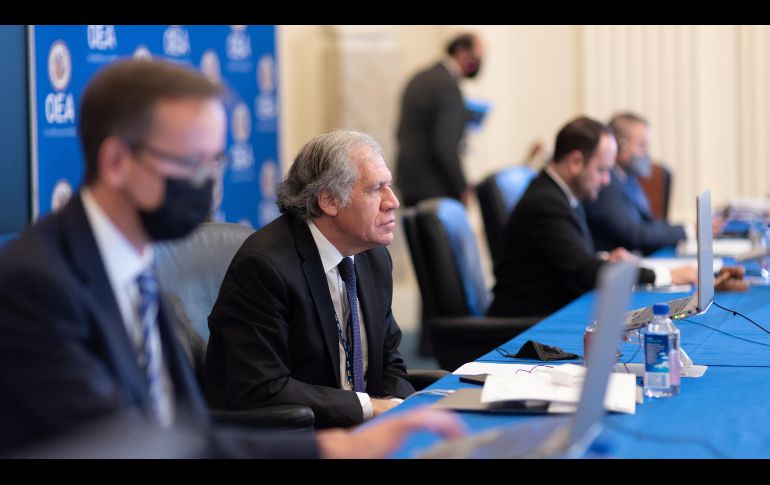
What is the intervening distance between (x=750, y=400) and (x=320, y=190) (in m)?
1.11

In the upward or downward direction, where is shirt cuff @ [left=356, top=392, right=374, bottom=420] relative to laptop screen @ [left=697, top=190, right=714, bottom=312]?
downward

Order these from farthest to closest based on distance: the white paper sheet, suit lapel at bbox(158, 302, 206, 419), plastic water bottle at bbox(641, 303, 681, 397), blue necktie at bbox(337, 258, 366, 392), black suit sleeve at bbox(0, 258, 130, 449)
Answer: blue necktie at bbox(337, 258, 366, 392) < plastic water bottle at bbox(641, 303, 681, 397) < the white paper sheet < suit lapel at bbox(158, 302, 206, 419) < black suit sleeve at bbox(0, 258, 130, 449)

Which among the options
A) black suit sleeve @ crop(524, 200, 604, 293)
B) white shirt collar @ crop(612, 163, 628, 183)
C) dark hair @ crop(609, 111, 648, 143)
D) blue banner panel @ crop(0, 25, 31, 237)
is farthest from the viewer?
dark hair @ crop(609, 111, 648, 143)

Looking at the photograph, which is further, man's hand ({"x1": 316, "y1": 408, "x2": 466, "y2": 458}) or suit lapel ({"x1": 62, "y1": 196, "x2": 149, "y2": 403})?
man's hand ({"x1": 316, "y1": 408, "x2": 466, "y2": 458})

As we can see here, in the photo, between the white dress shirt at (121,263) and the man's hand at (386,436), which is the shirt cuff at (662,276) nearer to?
the man's hand at (386,436)

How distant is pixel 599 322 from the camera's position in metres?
1.49

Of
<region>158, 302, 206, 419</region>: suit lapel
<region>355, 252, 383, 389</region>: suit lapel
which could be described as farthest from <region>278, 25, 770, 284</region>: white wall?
<region>158, 302, 206, 419</region>: suit lapel

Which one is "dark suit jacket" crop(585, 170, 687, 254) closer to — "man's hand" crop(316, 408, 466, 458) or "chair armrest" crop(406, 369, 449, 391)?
"chair armrest" crop(406, 369, 449, 391)

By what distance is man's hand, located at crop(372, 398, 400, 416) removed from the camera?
2.56 meters

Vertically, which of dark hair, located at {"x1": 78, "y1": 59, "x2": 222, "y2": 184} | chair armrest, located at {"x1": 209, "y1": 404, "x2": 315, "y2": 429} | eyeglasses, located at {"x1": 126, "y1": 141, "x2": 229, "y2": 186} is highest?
dark hair, located at {"x1": 78, "y1": 59, "x2": 222, "y2": 184}

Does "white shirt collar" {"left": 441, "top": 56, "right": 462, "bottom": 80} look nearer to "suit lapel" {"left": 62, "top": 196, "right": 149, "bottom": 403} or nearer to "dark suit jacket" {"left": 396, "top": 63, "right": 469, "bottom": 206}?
"dark suit jacket" {"left": 396, "top": 63, "right": 469, "bottom": 206}

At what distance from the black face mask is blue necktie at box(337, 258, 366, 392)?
1168 millimetres

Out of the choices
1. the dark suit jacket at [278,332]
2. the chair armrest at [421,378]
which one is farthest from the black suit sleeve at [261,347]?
the chair armrest at [421,378]

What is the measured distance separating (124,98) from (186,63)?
Answer: 6.18 feet
